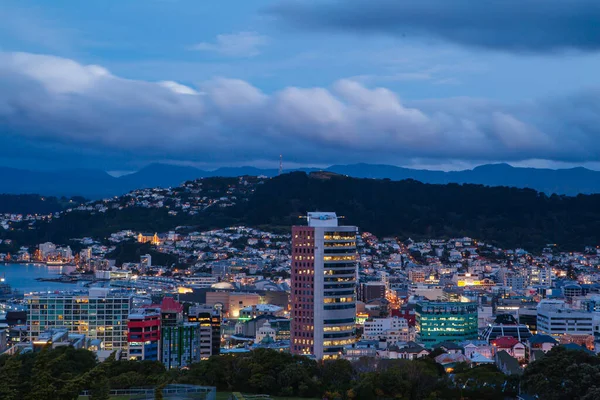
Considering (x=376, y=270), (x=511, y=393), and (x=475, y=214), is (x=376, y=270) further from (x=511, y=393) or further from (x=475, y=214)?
(x=511, y=393)

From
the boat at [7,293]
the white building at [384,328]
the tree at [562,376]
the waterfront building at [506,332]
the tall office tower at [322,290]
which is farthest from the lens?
the boat at [7,293]

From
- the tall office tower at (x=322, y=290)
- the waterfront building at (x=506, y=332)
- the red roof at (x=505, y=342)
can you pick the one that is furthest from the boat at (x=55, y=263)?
the red roof at (x=505, y=342)

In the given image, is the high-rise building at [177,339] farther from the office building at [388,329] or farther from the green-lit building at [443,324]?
the green-lit building at [443,324]

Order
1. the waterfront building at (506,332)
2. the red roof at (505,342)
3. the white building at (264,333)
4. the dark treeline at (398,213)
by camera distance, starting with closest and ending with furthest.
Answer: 1. the red roof at (505,342)
2. the waterfront building at (506,332)
3. the white building at (264,333)
4. the dark treeline at (398,213)

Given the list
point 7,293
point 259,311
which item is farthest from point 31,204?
point 259,311

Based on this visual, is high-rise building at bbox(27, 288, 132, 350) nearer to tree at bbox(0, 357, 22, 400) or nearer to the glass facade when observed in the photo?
the glass facade

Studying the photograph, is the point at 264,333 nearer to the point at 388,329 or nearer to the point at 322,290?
the point at 388,329
